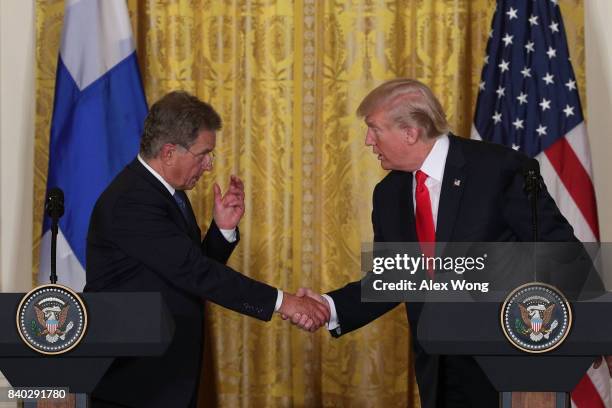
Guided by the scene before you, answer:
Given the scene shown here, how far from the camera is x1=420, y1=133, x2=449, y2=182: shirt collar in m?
3.19

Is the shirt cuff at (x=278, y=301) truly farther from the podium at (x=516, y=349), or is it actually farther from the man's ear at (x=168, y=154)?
the podium at (x=516, y=349)

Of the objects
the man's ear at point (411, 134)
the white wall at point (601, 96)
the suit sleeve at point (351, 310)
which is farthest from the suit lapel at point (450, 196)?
the white wall at point (601, 96)

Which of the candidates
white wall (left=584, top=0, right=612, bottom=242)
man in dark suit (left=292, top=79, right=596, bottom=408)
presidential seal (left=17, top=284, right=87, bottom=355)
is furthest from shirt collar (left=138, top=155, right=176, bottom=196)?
white wall (left=584, top=0, right=612, bottom=242)

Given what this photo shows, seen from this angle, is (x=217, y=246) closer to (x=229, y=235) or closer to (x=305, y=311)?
(x=229, y=235)

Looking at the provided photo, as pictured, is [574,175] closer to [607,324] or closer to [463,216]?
[463,216]

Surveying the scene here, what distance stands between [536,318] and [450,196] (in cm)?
88

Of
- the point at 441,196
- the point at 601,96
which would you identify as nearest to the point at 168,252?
the point at 441,196

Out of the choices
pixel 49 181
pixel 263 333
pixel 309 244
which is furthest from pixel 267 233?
pixel 49 181

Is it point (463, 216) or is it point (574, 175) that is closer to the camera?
point (463, 216)

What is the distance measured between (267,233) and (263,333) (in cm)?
54

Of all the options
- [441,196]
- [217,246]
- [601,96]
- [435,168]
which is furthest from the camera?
[601,96]

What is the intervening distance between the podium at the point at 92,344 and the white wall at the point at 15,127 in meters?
2.64

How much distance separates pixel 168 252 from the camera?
299cm

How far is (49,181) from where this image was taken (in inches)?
172
